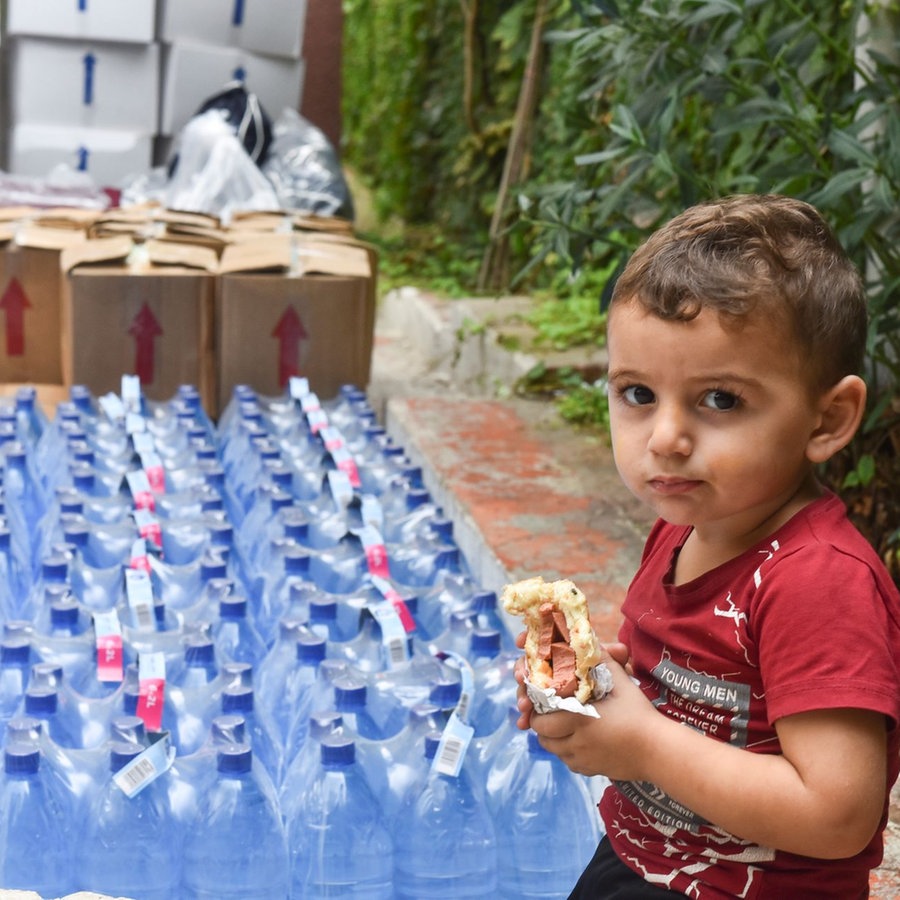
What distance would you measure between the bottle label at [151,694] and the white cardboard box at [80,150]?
5.26 meters

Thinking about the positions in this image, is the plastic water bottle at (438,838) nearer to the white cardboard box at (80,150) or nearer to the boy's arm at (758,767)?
the boy's arm at (758,767)

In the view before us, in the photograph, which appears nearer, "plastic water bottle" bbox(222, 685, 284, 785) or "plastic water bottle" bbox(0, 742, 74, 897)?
"plastic water bottle" bbox(0, 742, 74, 897)

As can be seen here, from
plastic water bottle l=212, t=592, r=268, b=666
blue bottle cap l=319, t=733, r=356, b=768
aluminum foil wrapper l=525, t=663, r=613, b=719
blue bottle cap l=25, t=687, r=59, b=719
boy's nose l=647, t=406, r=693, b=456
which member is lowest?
plastic water bottle l=212, t=592, r=268, b=666

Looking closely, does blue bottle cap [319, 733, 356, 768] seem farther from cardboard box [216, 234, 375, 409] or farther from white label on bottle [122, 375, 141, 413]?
cardboard box [216, 234, 375, 409]

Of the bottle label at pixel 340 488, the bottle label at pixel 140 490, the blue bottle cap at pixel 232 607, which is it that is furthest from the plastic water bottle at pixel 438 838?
the bottle label at pixel 140 490

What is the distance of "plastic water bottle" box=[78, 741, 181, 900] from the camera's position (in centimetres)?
179

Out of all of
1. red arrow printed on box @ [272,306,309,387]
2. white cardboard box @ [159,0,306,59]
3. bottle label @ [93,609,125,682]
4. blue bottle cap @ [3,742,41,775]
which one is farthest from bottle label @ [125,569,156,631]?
white cardboard box @ [159,0,306,59]

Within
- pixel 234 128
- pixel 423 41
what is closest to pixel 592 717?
pixel 234 128

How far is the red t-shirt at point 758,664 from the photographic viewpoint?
1.05 metres

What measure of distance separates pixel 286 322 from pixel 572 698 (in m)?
3.06

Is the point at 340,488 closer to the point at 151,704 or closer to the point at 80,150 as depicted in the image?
the point at 151,704

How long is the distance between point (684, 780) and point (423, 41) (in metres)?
8.28

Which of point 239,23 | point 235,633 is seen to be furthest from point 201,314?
point 239,23

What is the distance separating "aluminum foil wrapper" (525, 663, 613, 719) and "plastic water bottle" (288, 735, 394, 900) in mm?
710
